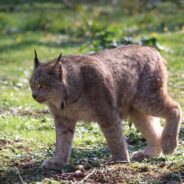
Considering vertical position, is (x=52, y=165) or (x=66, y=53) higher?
(x=52, y=165)

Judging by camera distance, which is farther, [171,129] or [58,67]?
[171,129]

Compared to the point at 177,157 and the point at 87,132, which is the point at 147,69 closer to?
the point at 177,157

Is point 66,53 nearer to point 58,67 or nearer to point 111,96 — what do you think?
point 111,96

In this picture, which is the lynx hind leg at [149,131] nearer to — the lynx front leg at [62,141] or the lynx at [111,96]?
the lynx at [111,96]

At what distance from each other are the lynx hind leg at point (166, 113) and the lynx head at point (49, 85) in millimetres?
936

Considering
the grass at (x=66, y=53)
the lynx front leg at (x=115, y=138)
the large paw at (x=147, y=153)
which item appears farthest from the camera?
the large paw at (x=147, y=153)

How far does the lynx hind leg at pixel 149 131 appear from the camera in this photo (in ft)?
26.2

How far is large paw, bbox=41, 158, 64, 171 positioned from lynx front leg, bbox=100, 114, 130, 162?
1.83 feet

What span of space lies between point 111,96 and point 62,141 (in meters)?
→ 0.70

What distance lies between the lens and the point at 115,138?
731 cm

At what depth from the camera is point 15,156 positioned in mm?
7793

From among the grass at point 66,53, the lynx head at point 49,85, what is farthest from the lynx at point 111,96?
the grass at point 66,53

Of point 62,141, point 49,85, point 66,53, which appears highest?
point 49,85

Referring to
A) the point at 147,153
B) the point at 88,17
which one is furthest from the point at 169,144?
the point at 88,17
